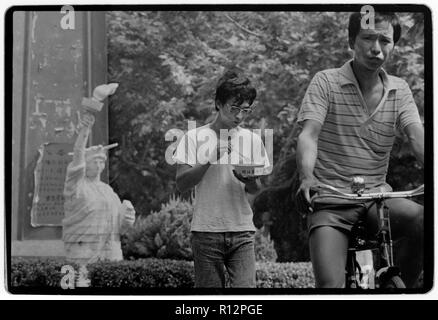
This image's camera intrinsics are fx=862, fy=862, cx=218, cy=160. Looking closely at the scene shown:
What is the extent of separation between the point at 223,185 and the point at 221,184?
13mm

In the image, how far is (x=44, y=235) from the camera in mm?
5016

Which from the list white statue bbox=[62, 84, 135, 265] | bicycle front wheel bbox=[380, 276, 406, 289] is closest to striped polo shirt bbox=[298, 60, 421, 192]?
bicycle front wheel bbox=[380, 276, 406, 289]

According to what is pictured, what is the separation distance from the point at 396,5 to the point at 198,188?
5.07ft

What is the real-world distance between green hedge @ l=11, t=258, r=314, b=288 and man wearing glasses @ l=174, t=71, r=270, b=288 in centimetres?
9

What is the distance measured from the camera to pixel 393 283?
486cm

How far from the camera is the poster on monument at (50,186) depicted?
5.02 meters

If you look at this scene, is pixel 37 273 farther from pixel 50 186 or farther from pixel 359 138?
pixel 359 138

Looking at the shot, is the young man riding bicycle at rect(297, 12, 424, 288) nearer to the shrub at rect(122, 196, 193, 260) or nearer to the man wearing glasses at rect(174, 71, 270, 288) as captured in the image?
the man wearing glasses at rect(174, 71, 270, 288)

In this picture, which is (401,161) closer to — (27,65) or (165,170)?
(165,170)

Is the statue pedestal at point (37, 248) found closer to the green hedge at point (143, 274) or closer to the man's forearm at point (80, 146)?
the green hedge at point (143, 274)

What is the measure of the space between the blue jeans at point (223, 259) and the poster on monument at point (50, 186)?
2.77ft

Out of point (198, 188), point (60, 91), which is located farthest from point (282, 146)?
point (60, 91)

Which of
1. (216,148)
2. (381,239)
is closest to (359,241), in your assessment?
(381,239)
